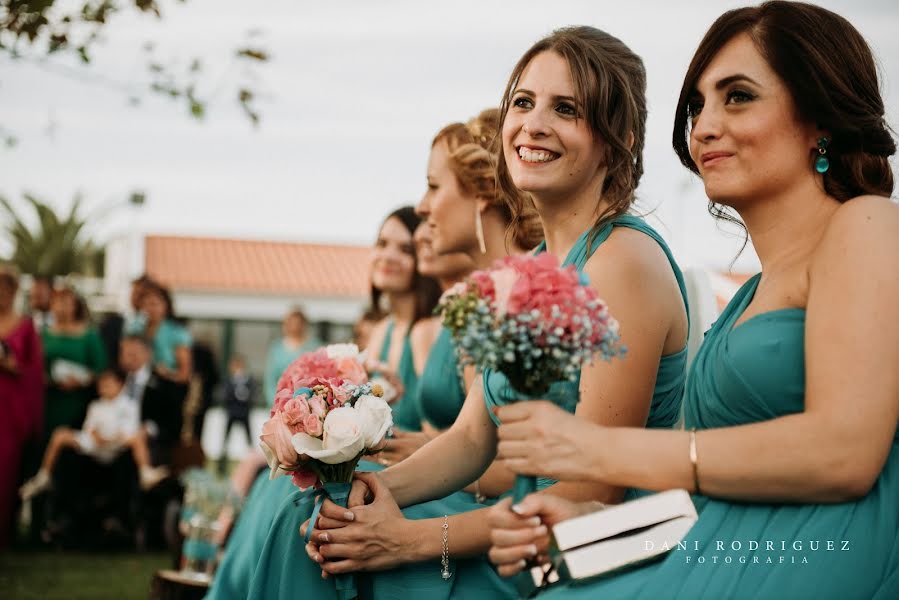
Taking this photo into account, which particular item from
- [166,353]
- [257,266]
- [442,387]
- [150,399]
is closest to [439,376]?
[442,387]

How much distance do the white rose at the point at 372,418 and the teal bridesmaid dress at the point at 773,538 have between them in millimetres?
894

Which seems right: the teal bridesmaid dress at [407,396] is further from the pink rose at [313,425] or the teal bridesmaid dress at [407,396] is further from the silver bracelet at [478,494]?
the pink rose at [313,425]

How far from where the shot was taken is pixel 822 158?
2.49 metres

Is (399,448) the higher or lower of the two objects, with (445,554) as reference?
higher

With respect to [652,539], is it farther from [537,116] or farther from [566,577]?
[537,116]

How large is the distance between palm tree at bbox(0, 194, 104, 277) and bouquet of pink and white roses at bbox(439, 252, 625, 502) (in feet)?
107

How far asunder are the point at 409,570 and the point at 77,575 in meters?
6.09

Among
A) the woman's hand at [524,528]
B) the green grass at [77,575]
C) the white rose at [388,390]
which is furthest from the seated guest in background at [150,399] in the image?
the woman's hand at [524,528]

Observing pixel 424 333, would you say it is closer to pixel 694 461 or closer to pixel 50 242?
pixel 694 461

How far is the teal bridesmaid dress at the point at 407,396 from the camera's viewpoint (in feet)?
19.2

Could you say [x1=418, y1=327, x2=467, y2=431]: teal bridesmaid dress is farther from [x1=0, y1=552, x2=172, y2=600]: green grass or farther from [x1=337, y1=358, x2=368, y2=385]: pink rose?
[x1=0, y1=552, x2=172, y2=600]: green grass

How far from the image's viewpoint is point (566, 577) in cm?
227

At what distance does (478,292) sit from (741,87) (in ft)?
2.82

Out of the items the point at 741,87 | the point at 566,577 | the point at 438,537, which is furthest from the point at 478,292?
the point at 438,537
